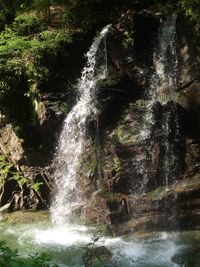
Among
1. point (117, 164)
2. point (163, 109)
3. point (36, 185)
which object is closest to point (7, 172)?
point (36, 185)

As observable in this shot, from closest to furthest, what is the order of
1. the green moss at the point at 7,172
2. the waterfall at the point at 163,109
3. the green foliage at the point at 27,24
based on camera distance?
the waterfall at the point at 163,109, the green moss at the point at 7,172, the green foliage at the point at 27,24

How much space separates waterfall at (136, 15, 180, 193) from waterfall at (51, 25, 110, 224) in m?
1.24

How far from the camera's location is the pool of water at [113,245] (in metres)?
7.15

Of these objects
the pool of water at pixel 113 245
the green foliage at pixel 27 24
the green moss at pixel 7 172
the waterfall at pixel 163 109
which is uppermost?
the green foliage at pixel 27 24

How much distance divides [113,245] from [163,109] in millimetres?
2997

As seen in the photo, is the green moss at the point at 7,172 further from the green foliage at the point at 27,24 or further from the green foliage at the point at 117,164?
the green foliage at the point at 27,24

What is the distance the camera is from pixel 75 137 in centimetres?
975

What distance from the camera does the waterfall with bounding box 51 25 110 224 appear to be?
955 centimetres

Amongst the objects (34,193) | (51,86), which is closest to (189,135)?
(51,86)

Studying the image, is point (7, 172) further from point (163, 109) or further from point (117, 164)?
point (163, 109)

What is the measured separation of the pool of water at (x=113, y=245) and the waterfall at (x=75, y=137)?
0.65 metres

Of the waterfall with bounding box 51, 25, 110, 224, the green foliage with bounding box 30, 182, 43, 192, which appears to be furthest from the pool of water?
the green foliage with bounding box 30, 182, 43, 192

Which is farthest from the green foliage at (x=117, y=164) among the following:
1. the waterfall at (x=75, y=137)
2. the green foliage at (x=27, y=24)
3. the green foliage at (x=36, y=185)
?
the green foliage at (x=27, y=24)

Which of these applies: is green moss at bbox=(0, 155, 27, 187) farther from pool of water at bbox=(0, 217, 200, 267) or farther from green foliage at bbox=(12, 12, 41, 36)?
green foliage at bbox=(12, 12, 41, 36)
